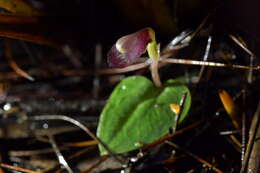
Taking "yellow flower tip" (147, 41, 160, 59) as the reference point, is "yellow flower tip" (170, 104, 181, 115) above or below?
below

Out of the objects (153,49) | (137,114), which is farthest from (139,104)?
(153,49)


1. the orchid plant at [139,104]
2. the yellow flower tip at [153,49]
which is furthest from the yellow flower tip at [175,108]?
the yellow flower tip at [153,49]

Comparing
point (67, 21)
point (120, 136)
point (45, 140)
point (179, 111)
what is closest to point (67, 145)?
point (45, 140)

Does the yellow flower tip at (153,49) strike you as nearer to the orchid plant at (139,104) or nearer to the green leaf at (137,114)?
the orchid plant at (139,104)

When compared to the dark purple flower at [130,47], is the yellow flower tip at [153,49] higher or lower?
lower

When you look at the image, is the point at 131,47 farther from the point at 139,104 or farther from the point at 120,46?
the point at 139,104

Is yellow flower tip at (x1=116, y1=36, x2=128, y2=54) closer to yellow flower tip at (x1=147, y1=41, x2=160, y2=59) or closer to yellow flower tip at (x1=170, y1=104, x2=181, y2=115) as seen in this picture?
yellow flower tip at (x1=147, y1=41, x2=160, y2=59)

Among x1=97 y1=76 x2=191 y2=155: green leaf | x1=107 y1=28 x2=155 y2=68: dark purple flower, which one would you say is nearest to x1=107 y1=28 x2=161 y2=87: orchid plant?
x1=107 y1=28 x2=155 y2=68: dark purple flower
